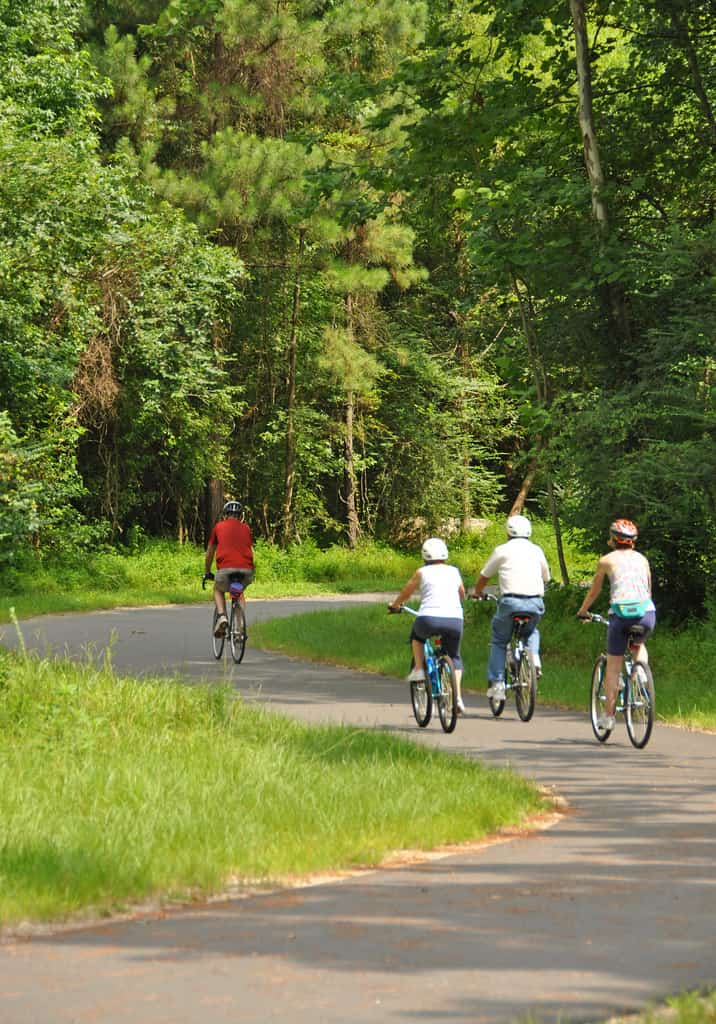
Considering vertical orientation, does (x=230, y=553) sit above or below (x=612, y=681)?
above

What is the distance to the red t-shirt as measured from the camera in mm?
21469

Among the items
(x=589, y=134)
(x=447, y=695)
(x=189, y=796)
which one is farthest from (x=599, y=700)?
(x=589, y=134)

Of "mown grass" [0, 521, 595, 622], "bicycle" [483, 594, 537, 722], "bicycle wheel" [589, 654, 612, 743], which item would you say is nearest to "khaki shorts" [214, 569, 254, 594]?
"bicycle" [483, 594, 537, 722]

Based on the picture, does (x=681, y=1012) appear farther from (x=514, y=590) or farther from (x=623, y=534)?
(x=514, y=590)

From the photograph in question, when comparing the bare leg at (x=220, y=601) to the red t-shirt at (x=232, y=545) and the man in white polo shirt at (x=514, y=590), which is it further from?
the man in white polo shirt at (x=514, y=590)

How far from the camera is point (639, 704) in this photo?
13.4 m

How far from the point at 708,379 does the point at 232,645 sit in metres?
7.03

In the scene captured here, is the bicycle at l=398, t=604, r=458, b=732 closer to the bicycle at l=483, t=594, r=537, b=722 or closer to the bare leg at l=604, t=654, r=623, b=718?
the bicycle at l=483, t=594, r=537, b=722

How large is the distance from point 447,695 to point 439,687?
0.13 metres

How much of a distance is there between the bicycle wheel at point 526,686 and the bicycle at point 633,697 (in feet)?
4.21

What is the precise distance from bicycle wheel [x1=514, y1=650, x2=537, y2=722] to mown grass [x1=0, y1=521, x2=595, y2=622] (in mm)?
15169

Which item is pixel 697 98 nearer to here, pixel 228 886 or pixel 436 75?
pixel 436 75

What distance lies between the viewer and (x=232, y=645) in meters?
21.9

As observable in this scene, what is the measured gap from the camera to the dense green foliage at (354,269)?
69.6ft
